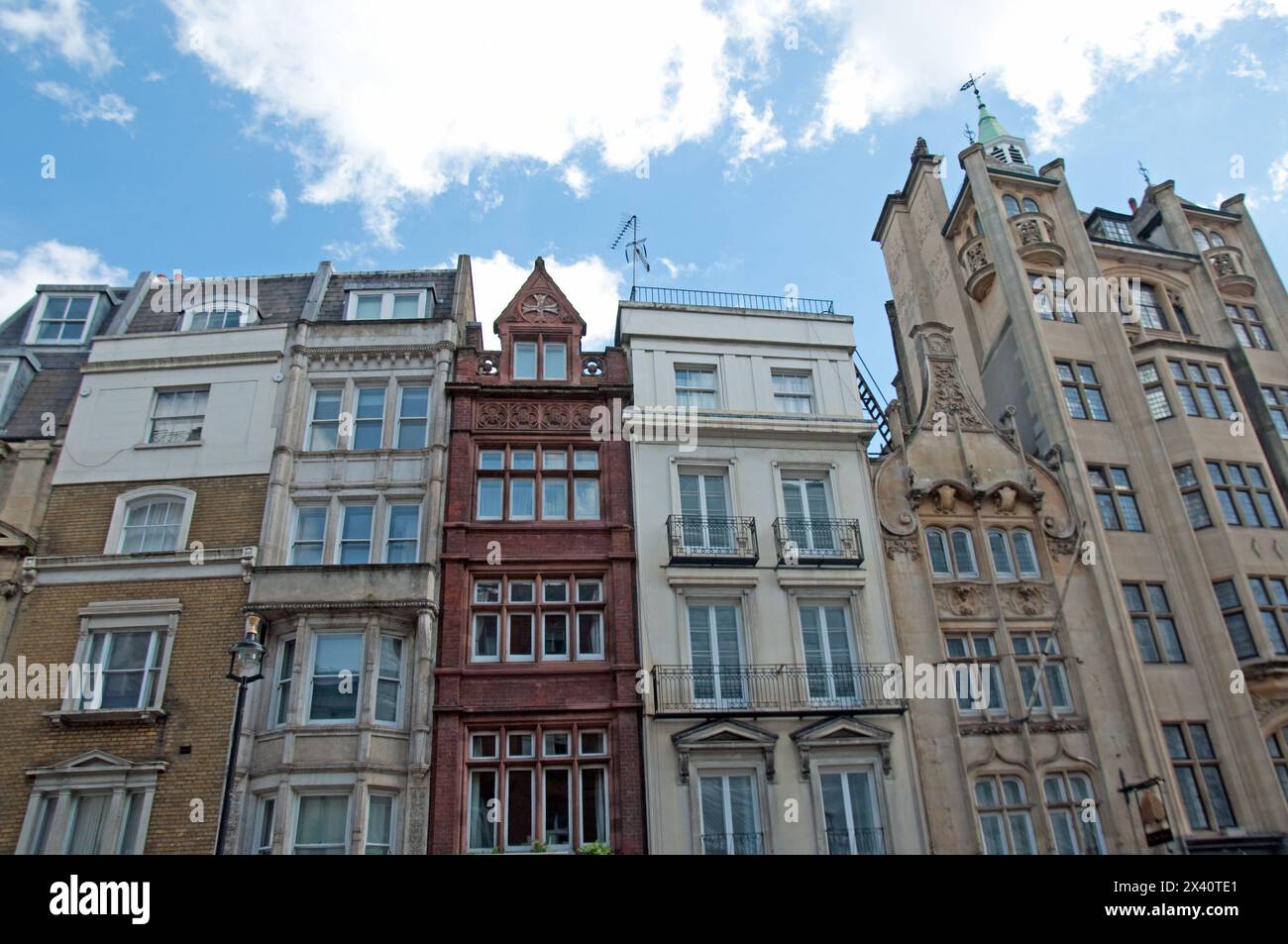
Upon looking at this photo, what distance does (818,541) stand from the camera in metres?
23.4

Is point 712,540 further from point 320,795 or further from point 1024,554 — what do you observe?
point 320,795

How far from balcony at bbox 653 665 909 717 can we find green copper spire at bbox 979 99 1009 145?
26.8 m

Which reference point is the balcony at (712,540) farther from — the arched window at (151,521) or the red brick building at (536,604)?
the arched window at (151,521)

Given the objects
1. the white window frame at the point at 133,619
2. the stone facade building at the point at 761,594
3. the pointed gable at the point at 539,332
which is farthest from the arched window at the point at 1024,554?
the white window frame at the point at 133,619

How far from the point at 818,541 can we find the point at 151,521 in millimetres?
16765

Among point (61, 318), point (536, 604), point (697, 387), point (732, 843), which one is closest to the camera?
point (732, 843)

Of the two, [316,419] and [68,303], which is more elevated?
[68,303]

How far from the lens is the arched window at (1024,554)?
24266mm

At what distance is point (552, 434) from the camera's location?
24.3 metres

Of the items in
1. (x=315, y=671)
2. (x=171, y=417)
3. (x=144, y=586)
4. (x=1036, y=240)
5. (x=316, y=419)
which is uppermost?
(x=1036, y=240)

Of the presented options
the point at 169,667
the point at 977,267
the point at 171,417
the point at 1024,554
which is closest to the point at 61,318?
the point at 171,417

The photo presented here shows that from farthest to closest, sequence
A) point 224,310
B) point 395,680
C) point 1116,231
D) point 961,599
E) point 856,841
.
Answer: point 1116,231
point 224,310
point 961,599
point 395,680
point 856,841
